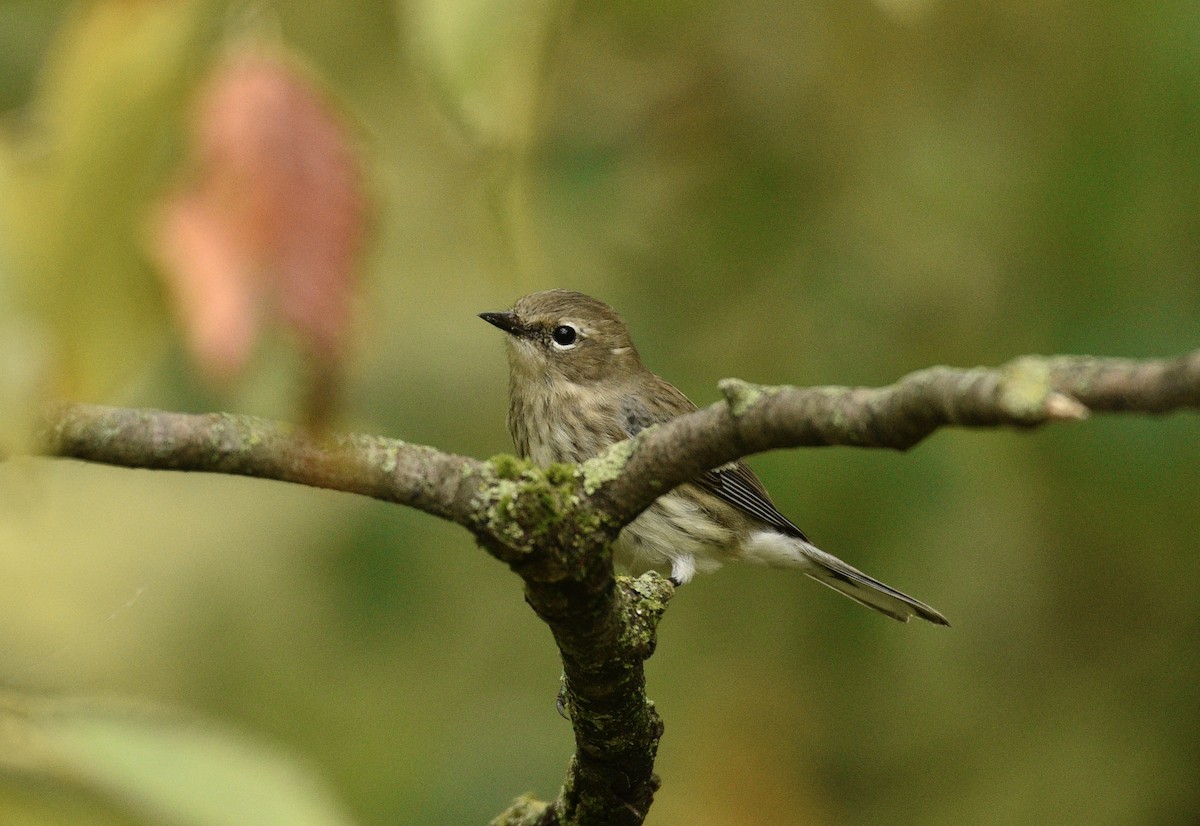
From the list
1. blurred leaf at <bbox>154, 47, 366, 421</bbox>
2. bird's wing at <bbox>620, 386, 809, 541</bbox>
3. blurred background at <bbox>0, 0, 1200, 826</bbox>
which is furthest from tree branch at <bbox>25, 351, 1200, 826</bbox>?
bird's wing at <bbox>620, 386, 809, 541</bbox>

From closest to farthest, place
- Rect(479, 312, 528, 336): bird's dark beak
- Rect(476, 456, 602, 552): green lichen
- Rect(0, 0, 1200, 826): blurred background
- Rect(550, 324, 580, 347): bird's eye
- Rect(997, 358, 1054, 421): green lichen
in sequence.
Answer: Rect(997, 358, 1054, 421): green lichen < Rect(476, 456, 602, 552): green lichen < Rect(0, 0, 1200, 826): blurred background < Rect(479, 312, 528, 336): bird's dark beak < Rect(550, 324, 580, 347): bird's eye

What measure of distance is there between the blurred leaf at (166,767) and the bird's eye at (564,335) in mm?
4217

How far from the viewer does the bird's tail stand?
5.26 m

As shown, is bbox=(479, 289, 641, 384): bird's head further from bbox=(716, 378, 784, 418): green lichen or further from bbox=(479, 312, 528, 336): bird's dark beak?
bbox=(716, 378, 784, 418): green lichen

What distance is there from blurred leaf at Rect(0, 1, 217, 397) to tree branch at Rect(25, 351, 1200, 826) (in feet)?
3.08

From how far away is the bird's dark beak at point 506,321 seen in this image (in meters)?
5.36

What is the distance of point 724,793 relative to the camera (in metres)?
6.86

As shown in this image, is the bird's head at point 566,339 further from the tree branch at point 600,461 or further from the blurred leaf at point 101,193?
the blurred leaf at point 101,193

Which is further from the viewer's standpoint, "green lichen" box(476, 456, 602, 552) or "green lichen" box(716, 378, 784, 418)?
"green lichen" box(476, 456, 602, 552)

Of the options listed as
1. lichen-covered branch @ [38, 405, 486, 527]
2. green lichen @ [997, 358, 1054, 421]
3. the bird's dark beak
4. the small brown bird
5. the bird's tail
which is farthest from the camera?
the bird's dark beak

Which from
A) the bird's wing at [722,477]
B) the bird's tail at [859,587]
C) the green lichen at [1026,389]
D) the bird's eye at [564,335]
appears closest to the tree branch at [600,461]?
the green lichen at [1026,389]

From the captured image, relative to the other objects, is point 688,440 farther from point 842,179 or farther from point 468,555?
point 468,555

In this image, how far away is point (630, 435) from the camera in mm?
5191

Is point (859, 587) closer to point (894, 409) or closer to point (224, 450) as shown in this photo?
point (224, 450)
